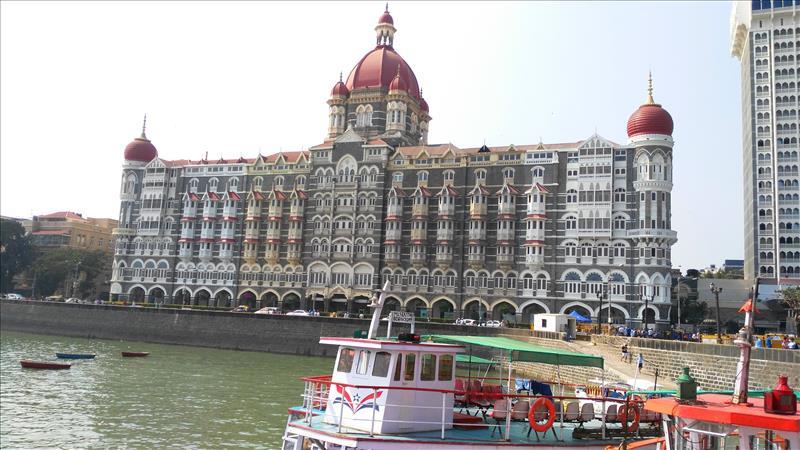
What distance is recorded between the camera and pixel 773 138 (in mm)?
86750

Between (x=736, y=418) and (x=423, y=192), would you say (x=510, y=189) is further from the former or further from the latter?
(x=736, y=418)

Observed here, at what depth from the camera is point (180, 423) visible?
2841cm

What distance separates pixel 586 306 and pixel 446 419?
49.9m

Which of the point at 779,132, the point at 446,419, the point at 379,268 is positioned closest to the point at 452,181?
the point at 379,268

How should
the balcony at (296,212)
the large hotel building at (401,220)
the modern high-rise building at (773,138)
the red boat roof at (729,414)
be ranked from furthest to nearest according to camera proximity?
the modern high-rise building at (773,138)
the balcony at (296,212)
the large hotel building at (401,220)
the red boat roof at (729,414)

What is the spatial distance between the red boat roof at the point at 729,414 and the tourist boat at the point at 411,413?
3282 mm

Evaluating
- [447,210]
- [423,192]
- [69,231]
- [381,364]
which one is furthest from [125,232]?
[381,364]

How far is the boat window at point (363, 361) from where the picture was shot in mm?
16312

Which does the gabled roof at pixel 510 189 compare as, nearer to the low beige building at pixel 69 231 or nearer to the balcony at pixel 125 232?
the balcony at pixel 125 232

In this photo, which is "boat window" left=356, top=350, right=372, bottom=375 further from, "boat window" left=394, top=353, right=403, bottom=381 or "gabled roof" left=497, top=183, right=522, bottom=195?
"gabled roof" left=497, top=183, right=522, bottom=195

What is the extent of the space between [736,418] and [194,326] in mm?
60752

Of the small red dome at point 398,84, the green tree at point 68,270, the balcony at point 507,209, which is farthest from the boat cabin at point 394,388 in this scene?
the green tree at point 68,270

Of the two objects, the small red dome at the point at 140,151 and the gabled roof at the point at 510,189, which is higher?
the small red dome at the point at 140,151

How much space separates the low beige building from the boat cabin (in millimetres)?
104930
